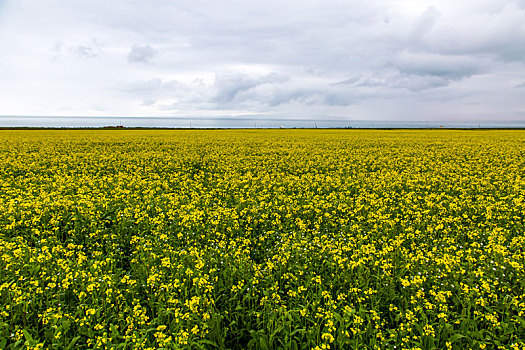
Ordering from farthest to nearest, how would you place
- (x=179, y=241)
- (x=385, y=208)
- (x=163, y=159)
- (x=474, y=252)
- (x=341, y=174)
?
(x=163, y=159) → (x=341, y=174) → (x=385, y=208) → (x=179, y=241) → (x=474, y=252)

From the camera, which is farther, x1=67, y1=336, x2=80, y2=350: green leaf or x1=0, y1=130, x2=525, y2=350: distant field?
x1=0, y1=130, x2=525, y2=350: distant field

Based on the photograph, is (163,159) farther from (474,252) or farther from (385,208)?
(474,252)

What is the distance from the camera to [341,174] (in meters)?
13.8

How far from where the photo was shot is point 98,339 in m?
3.59

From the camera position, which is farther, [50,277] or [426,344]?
[50,277]

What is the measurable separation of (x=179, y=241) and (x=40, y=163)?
14704 mm

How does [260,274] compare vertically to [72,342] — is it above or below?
above

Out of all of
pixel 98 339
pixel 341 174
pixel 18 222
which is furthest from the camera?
pixel 341 174

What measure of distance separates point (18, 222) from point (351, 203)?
8638 mm

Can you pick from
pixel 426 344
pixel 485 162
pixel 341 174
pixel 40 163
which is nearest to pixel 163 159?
pixel 40 163

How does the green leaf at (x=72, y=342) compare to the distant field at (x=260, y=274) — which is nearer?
the green leaf at (x=72, y=342)

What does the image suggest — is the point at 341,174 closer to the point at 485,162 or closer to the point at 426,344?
the point at 485,162

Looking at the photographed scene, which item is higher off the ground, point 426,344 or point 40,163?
point 40,163

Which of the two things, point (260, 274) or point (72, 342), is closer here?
point (72, 342)
